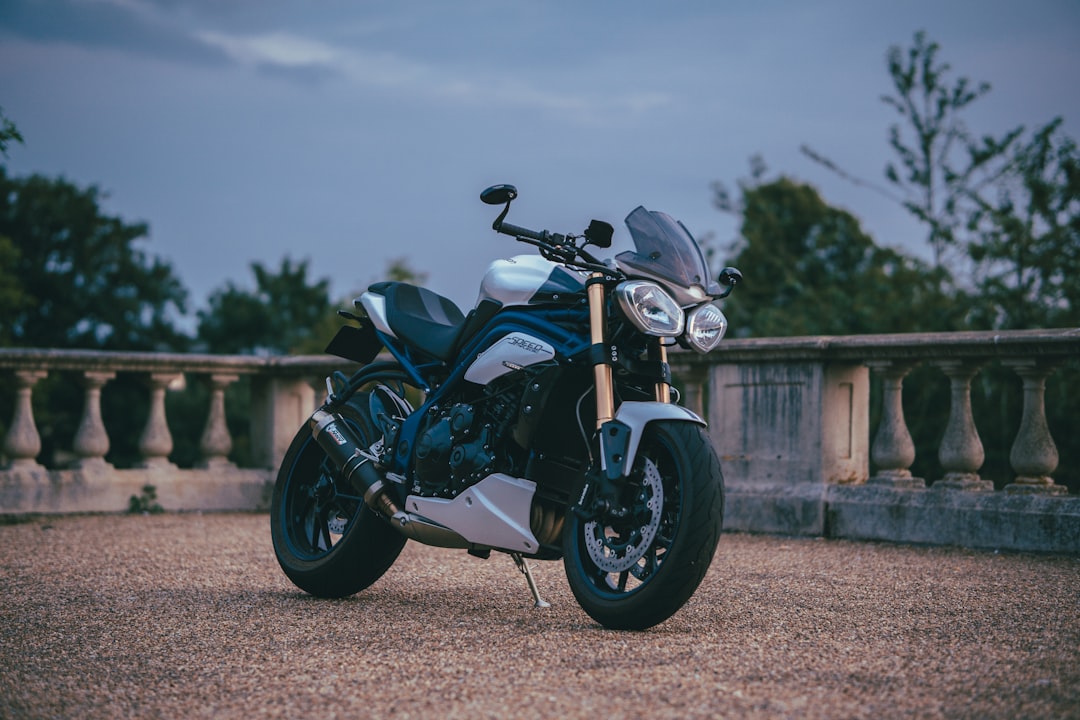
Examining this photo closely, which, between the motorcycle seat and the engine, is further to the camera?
the motorcycle seat

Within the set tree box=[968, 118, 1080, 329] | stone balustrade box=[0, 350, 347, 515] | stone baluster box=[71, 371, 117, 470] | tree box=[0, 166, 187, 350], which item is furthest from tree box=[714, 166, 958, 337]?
tree box=[0, 166, 187, 350]

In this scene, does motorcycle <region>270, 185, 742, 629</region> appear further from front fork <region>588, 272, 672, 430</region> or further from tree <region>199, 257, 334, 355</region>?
tree <region>199, 257, 334, 355</region>

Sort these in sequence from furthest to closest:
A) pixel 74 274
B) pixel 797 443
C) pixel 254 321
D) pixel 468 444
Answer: pixel 254 321 < pixel 74 274 < pixel 797 443 < pixel 468 444

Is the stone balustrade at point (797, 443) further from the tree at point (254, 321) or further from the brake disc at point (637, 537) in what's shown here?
the tree at point (254, 321)

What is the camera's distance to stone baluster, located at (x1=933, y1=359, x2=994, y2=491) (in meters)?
6.78

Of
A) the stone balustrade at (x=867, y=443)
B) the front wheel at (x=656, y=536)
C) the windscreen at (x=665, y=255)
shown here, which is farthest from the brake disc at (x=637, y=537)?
the stone balustrade at (x=867, y=443)

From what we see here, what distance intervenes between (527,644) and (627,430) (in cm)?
78

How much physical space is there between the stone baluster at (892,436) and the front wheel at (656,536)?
10.8 feet

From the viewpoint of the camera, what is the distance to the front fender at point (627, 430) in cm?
406

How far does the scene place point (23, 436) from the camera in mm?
8352

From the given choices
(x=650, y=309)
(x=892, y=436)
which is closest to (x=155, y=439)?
(x=892, y=436)

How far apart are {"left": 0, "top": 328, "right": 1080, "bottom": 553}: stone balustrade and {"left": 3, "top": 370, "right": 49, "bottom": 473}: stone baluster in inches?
0.4

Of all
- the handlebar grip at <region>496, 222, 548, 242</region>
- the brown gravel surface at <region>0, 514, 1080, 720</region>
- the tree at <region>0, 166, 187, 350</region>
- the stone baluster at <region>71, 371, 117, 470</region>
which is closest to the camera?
the brown gravel surface at <region>0, 514, 1080, 720</region>

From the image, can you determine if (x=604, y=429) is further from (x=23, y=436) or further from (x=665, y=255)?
(x=23, y=436)
